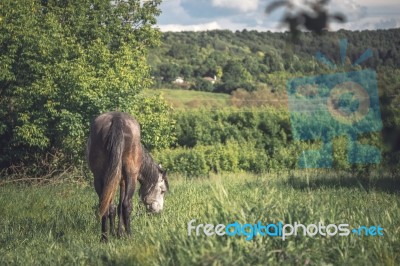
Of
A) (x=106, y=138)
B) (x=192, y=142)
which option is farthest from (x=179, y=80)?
(x=106, y=138)

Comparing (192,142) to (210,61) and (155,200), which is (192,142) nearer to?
A: (210,61)

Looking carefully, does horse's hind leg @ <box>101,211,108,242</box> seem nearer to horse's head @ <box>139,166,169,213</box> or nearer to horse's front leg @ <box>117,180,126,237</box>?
horse's front leg @ <box>117,180,126,237</box>

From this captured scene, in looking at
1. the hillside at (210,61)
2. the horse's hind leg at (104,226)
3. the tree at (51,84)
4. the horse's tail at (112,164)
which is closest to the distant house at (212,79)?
the hillside at (210,61)

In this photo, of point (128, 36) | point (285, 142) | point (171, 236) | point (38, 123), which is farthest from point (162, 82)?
point (171, 236)

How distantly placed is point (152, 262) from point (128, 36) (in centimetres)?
2383

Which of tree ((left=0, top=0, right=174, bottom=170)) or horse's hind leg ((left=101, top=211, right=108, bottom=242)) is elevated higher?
tree ((left=0, top=0, right=174, bottom=170))

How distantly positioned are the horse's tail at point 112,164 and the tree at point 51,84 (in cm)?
1064

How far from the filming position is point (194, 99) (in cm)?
6438

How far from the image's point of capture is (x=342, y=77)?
14.3 feet

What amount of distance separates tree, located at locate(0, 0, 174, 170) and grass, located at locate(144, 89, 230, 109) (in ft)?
116

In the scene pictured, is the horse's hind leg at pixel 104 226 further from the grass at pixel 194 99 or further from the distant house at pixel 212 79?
the distant house at pixel 212 79

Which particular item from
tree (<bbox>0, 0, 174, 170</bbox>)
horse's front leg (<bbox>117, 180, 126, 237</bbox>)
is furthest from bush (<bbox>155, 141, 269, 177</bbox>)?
horse's front leg (<bbox>117, 180, 126, 237</bbox>)

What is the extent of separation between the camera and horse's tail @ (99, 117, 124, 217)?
6.96 meters

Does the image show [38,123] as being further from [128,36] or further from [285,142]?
[285,142]
